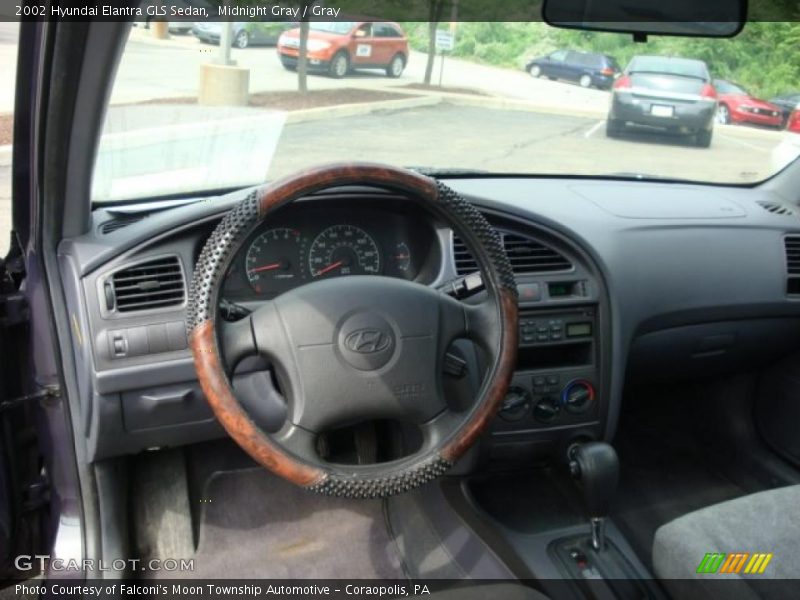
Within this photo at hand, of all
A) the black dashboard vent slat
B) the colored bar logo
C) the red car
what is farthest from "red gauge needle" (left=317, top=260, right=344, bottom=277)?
the red car

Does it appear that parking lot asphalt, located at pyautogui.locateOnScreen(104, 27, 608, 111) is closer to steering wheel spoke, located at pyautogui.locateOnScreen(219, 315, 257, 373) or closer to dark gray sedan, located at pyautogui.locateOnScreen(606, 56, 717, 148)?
dark gray sedan, located at pyautogui.locateOnScreen(606, 56, 717, 148)

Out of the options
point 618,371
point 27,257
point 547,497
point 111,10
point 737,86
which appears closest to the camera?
point 111,10

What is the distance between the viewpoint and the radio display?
2666mm

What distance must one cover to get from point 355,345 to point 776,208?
2.46 metres

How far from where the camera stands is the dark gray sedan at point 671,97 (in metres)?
3.71

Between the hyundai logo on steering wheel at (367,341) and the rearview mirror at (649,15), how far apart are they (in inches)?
38.9

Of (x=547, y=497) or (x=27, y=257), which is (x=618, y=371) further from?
(x=27, y=257)

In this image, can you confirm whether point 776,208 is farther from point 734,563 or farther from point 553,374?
point 734,563

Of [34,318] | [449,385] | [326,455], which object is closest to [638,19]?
[449,385]

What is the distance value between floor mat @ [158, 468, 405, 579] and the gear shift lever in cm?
68

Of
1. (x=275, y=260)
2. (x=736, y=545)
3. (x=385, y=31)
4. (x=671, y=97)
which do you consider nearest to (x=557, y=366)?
(x=736, y=545)

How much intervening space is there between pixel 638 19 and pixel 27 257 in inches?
72.5

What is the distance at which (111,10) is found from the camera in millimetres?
1516

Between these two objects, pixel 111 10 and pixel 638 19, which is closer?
pixel 111 10
